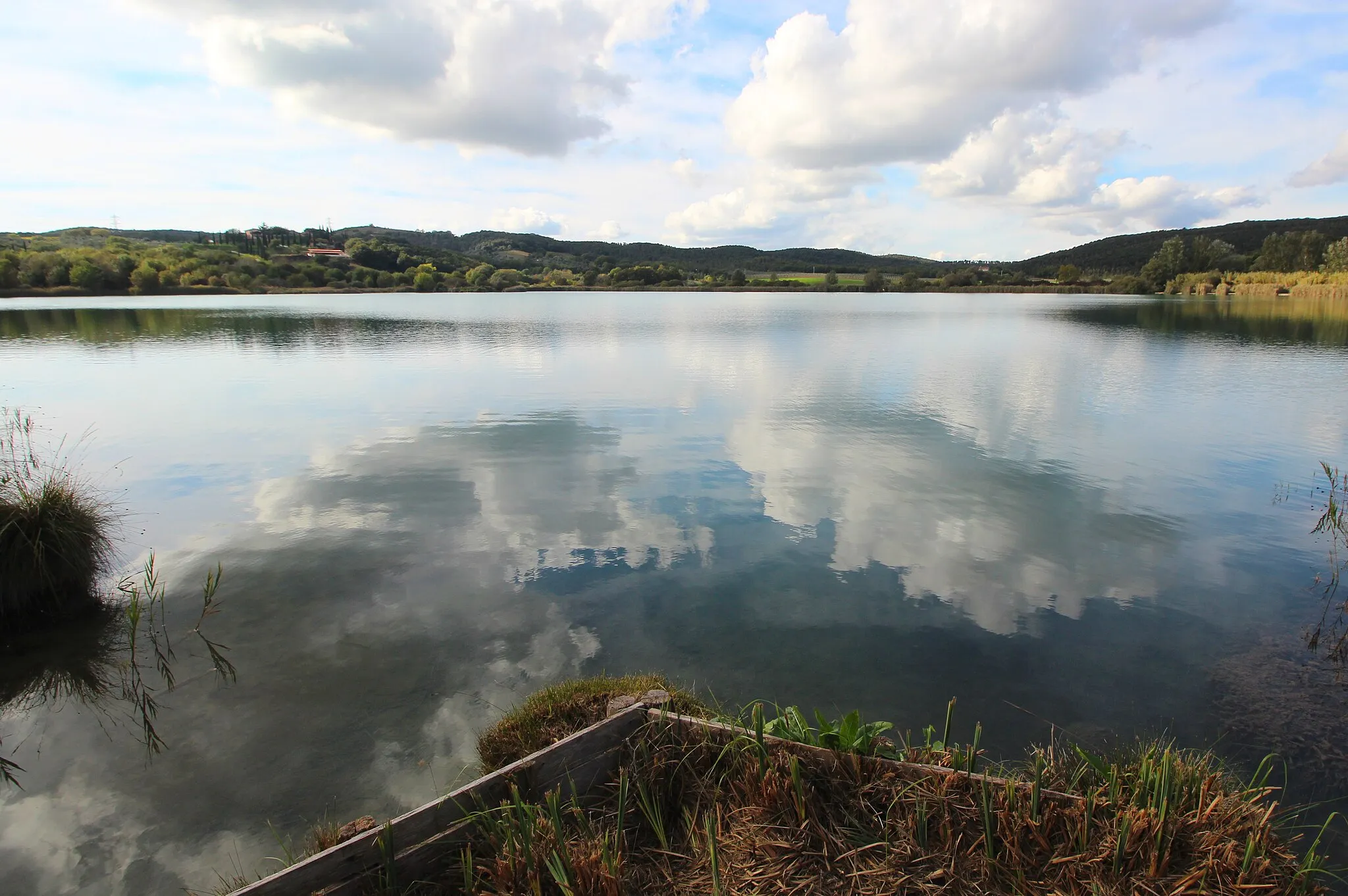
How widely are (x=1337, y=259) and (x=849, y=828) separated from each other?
137 meters

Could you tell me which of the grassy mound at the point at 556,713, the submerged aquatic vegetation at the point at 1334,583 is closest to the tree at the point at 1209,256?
the submerged aquatic vegetation at the point at 1334,583

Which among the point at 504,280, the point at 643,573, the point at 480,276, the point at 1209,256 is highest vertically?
the point at 1209,256

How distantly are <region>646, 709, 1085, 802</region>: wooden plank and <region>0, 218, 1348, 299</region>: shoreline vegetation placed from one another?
110m

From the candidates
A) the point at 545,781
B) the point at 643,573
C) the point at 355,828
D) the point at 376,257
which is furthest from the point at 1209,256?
the point at 376,257

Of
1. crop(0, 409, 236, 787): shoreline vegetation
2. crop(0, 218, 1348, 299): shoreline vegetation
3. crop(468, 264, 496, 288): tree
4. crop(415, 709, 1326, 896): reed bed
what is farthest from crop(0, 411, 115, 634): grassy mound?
crop(468, 264, 496, 288): tree

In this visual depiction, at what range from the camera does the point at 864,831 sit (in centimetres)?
409

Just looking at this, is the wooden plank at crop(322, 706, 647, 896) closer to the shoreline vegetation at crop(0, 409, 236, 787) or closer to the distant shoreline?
the shoreline vegetation at crop(0, 409, 236, 787)

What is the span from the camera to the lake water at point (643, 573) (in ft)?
18.5

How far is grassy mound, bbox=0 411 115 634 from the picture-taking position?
7801 millimetres

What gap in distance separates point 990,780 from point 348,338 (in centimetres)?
4497

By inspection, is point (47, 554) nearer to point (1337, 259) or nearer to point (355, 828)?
point (355, 828)

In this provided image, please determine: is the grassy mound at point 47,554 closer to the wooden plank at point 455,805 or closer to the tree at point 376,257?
the wooden plank at point 455,805

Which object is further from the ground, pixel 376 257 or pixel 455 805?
pixel 376 257

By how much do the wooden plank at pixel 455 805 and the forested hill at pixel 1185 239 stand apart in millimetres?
171624
